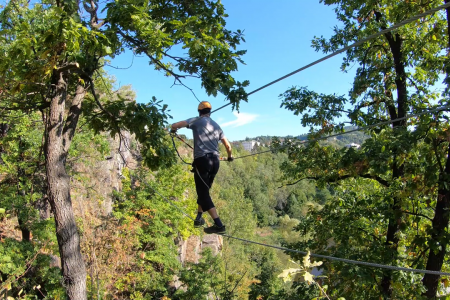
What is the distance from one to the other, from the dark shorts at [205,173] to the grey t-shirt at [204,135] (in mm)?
70

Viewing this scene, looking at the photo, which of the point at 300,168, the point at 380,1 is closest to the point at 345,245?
the point at 300,168

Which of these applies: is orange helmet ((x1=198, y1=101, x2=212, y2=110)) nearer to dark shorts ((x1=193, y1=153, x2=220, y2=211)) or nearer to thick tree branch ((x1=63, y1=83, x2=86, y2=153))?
dark shorts ((x1=193, y1=153, x2=220, y2=211))

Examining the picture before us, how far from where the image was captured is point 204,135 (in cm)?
408

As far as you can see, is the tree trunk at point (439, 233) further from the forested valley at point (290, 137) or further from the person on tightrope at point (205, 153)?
the person on tightrope at point (205, 153)

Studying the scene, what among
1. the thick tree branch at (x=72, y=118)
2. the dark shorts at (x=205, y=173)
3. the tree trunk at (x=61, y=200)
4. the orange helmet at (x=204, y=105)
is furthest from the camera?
the thick tree branch at (x=72, y=118)

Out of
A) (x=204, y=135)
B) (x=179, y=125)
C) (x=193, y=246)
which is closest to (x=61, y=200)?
(x=179, y=125)

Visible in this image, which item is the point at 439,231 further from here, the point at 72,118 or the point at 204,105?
the point at 72,118

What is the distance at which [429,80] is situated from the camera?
6961mm

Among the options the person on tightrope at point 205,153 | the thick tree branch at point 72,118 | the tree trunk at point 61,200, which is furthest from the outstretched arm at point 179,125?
the tree trunk at point 61,200

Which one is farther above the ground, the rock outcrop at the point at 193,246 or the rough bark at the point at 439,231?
the rough bark at the point at 439,231

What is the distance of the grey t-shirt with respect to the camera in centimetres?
407

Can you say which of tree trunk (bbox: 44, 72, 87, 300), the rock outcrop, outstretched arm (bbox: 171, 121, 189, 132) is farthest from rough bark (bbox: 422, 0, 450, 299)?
the rock outcrop

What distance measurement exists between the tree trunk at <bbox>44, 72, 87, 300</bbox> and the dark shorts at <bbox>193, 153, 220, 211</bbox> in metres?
2.04

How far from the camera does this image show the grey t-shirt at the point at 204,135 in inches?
160
